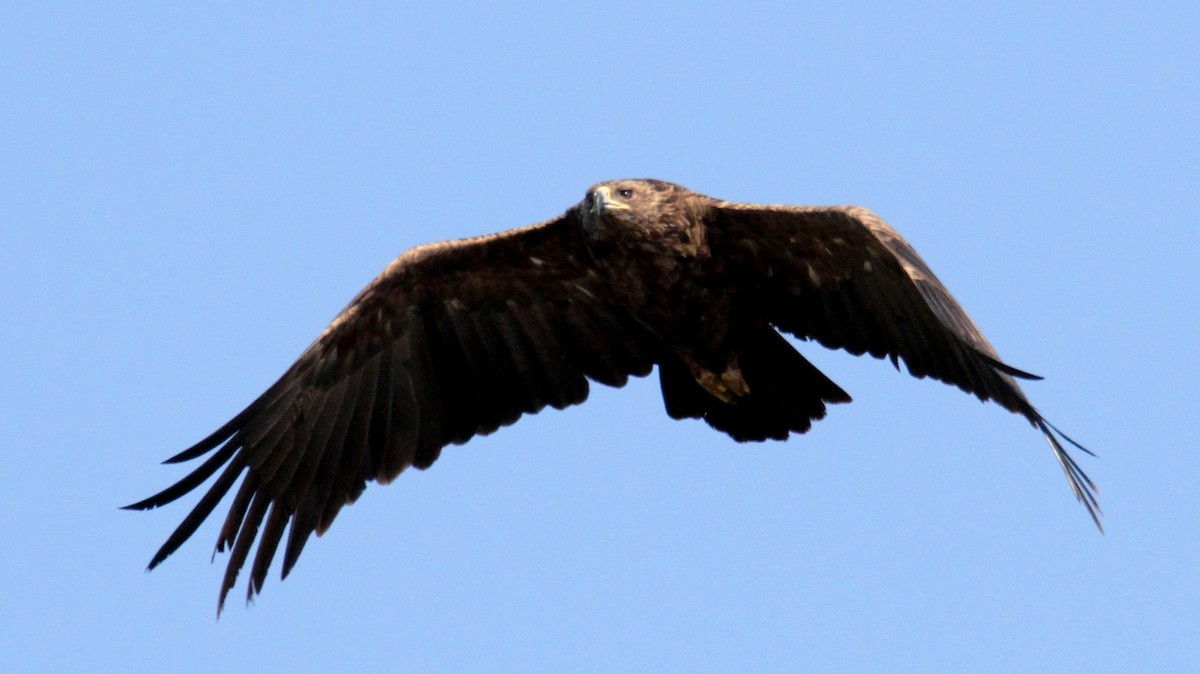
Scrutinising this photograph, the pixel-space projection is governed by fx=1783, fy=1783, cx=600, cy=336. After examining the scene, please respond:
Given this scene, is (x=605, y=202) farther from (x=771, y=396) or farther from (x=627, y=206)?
(x=771, y=396)

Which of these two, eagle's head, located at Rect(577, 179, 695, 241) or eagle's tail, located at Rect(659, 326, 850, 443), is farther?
eagle's tail, located at Rect(659, 326, 850, 443)

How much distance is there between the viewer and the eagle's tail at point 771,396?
10805 millimetres

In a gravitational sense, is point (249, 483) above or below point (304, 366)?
below

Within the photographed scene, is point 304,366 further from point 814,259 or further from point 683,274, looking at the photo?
point 814,259

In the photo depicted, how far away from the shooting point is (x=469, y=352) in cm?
1143

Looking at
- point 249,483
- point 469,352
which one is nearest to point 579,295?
point 469,352

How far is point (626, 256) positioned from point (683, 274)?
0.35 m

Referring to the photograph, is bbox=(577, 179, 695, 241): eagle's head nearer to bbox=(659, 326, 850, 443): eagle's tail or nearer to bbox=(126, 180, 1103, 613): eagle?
bbox=(126, 180, 1103, 613): eagle

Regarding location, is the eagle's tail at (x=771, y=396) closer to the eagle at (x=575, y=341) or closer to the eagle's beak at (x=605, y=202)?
the eagle at (x=575, y=341)

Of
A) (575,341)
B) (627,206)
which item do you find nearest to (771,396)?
(575,341)

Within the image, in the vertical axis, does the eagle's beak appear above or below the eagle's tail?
above

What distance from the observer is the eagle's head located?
32.9 feet

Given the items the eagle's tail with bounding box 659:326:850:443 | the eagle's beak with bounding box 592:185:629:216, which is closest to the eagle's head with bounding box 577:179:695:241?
the eagle's beak with bounding box 592:185:629:216

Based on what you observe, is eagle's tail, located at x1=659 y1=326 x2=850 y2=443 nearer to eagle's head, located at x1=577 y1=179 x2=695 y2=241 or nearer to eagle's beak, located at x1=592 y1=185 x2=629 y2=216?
eagle's head, located at x1=577 y1=179 x2=695 y2=241
